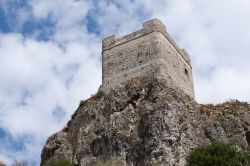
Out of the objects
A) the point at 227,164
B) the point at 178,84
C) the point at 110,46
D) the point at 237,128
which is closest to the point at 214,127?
the point at 237,128

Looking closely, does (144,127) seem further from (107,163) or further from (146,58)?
(146,58)

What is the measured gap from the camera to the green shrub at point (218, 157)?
1359 inches

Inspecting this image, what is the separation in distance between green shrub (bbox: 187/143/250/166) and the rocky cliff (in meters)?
2.81

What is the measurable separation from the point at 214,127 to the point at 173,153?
6.05 metres

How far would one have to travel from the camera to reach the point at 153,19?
4762cm

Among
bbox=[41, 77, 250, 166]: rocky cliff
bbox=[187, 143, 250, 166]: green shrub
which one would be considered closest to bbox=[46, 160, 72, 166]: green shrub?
bbox=[41, 77, 250, 166]: rocky cliff

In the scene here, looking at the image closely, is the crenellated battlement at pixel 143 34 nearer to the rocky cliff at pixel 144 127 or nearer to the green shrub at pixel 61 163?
the rocky cliff at pixel 144 127

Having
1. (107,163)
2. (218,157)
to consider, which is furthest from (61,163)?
(218,157)

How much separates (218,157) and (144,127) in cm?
748

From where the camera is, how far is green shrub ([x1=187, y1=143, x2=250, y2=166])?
3453cm

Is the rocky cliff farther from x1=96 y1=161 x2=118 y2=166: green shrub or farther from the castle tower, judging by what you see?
the castle tower

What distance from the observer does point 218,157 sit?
34.8 meters

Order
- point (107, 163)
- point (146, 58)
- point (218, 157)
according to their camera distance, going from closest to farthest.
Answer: point (218, 157), point (107, 163), point (146, 58)

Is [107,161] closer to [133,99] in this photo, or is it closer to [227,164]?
[133,99]
